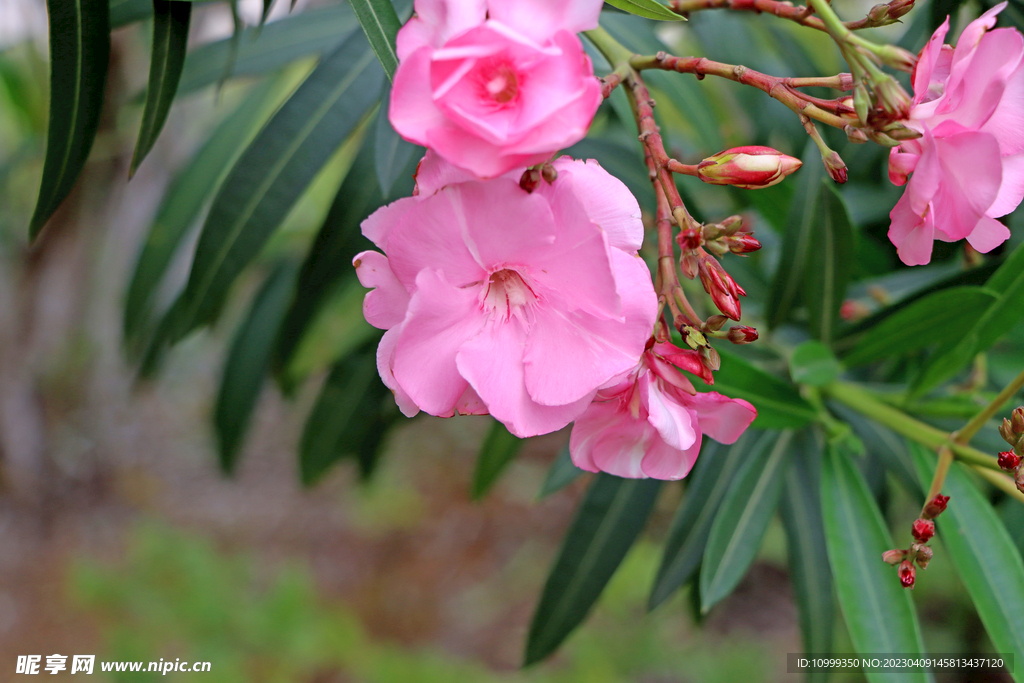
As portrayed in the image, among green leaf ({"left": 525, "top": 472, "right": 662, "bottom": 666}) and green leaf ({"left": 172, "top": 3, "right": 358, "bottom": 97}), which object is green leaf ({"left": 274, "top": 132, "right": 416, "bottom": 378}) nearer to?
green leaf ({"left": 172, "top": 3, "right": 358, "bottom": 97})

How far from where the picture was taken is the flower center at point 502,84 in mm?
379

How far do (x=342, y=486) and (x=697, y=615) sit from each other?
8.12ft

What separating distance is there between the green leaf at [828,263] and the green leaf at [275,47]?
37.5 inches

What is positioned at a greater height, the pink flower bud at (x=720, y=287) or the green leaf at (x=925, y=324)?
the pink flower bud at (x=720, y=287)

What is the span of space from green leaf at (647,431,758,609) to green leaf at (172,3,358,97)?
43.8 inches

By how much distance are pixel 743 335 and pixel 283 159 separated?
68 cm

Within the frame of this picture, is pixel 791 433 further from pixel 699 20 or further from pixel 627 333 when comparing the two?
pixel 699 20

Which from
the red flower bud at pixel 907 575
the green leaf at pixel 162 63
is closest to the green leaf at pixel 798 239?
the red flower bud at pixel 907 575

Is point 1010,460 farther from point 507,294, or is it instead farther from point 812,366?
point 507,294

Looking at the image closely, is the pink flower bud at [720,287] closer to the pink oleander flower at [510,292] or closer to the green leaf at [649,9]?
the pink oleander flower at [510,292]

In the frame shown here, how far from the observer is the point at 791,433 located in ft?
3.45

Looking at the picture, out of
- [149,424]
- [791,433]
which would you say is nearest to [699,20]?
[791,433]

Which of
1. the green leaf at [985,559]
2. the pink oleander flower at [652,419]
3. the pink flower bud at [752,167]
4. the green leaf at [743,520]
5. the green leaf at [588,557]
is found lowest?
the green leaf at [588,557]

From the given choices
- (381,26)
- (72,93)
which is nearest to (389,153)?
(381,26)
